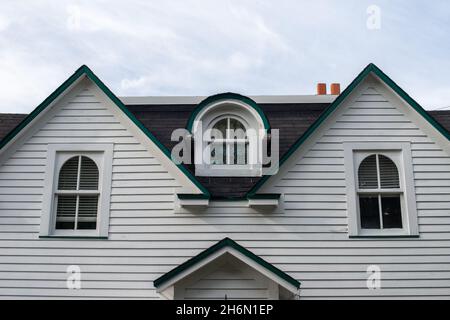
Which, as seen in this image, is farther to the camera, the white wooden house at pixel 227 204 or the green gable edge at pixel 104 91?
the green gable edge at pixel 104 91

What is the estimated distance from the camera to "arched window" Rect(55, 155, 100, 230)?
927 cm

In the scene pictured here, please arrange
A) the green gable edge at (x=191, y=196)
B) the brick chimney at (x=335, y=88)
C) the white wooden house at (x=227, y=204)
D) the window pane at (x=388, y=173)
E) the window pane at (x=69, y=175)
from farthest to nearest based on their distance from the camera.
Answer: the brick chimney at (x=335, y=88) < the window pane at (x=69, y=175) < the window pane at (x=388, y=173) < the green gable edge at (x=191, y=196) < the white wooden house at (x=227, y=204)

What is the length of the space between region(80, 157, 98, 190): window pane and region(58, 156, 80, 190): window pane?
0.41 ft

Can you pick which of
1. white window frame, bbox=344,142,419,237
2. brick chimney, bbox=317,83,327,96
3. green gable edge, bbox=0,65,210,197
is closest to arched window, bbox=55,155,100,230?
green gable edge, bbox=0,65,210,197

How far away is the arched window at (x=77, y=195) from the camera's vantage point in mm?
9266

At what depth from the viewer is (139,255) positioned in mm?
8969

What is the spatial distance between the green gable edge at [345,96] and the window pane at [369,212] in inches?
64.2

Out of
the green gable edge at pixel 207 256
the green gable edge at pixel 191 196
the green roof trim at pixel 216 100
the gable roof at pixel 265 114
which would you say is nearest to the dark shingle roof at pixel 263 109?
the gable roof at pixel 265 114

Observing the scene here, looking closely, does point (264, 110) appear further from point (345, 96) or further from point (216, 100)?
point (345, 96)

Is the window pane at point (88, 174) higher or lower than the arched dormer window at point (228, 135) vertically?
lower

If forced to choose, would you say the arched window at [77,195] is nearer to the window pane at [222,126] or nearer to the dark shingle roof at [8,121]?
the dark shingle roof at [8,121]

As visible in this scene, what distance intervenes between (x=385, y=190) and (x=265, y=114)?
3118 millimetres

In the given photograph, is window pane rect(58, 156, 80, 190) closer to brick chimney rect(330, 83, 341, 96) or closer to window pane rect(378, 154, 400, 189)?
window pane rect(378, 154, 400, 189)
